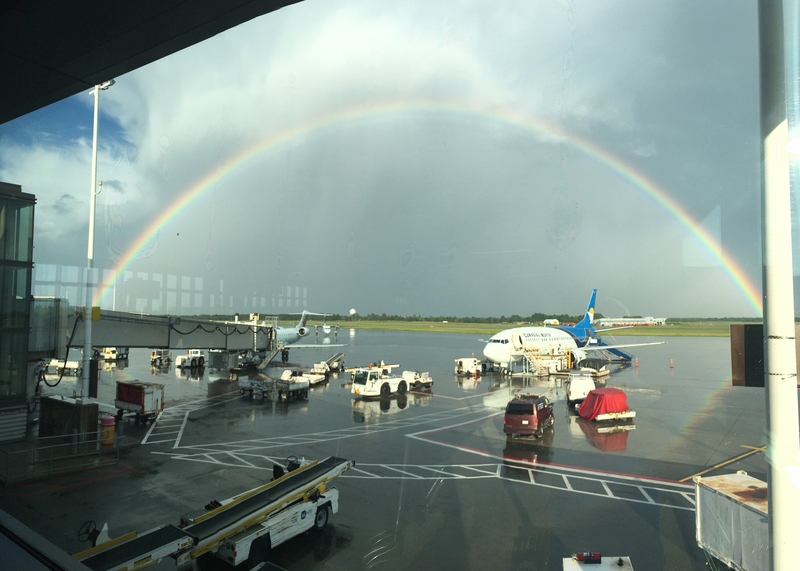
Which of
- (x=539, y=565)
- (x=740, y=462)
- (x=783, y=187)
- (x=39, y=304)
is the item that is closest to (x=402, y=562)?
(x=539, y=565)

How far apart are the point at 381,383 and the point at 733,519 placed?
25.5 meters

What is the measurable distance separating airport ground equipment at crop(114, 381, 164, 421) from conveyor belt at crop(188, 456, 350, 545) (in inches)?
602

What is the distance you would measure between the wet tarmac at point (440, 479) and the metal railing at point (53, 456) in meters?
0.66

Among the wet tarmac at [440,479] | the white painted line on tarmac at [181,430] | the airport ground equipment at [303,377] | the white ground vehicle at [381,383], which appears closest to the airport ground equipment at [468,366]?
the white ground vehicle at [381,383]

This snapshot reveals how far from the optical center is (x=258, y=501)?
10141mm

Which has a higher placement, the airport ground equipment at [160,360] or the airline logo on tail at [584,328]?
the airline logo on tail at [584,328]

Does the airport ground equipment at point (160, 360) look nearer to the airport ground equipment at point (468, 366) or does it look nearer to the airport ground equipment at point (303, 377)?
the airport ground equipment at point (303, 377)

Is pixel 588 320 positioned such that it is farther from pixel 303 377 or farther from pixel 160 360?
pixel 160 360

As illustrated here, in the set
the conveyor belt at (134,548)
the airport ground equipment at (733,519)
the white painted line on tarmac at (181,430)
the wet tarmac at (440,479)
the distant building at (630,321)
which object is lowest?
the white painted line on tarmac at (181,430)

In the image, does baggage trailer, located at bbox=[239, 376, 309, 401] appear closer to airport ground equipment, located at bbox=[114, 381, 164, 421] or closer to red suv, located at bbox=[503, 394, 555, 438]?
airport ground equipment, located at bbox=[114, 381, 164, 421]

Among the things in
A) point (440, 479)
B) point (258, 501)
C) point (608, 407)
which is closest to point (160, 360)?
point (608, 407)

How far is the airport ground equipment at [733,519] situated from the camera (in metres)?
6.78

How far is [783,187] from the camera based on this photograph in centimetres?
254

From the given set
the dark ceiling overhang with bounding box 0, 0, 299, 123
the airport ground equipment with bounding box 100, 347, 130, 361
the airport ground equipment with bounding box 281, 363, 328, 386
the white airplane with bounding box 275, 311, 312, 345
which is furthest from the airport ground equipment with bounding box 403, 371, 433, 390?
the airport ground equipment with bounding box 100, 347, 130, 361
